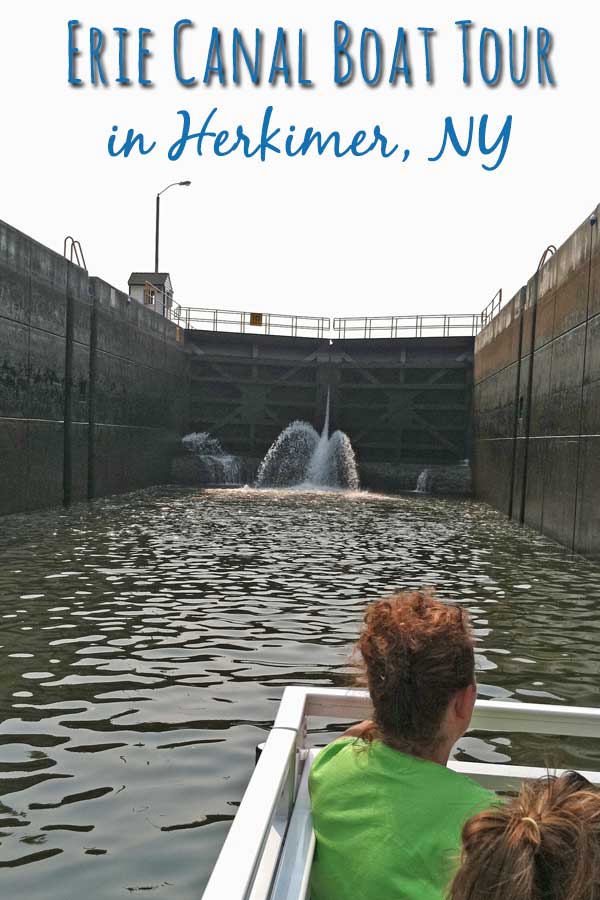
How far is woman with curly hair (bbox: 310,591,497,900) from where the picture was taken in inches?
69.7

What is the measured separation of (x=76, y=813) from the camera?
3615 mm

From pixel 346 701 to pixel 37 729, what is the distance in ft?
8.64

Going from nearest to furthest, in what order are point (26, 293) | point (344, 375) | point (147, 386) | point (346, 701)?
point (346, 701), point (26, 293), point (147, 386), point (344, 375)

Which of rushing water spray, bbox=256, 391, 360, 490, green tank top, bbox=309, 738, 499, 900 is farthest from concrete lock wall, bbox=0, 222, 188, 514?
green tank top, bbox=309, 738, 499, 900

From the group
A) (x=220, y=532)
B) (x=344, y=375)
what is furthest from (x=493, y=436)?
(x=220, y=532)

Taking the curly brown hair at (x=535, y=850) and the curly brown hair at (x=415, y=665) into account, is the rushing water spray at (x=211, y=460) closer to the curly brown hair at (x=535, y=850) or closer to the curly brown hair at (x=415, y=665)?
the curly brown hair at (x=415, y=665)

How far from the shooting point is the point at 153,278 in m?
33.5

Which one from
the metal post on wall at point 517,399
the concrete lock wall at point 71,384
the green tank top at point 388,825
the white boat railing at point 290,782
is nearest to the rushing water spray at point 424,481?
the metal post on wall at point 517,399

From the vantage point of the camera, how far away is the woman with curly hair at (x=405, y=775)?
1.77m

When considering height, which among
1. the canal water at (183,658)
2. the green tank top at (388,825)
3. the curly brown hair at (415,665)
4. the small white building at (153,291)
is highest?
the small white building at (153,291)

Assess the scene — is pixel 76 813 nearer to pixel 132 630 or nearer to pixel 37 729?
pixel 37 729

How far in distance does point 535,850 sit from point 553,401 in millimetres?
14060

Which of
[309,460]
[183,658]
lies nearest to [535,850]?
[183,658]

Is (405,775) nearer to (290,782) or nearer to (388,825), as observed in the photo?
(388,825)
